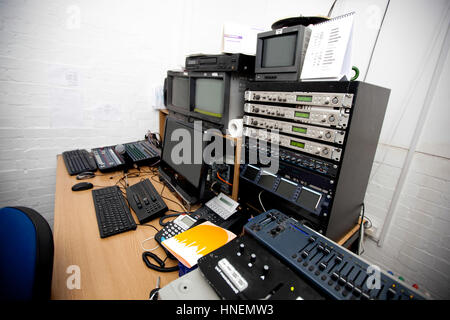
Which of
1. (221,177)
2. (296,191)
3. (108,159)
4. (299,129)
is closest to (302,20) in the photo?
(299,129)

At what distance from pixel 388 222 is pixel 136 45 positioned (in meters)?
2.36

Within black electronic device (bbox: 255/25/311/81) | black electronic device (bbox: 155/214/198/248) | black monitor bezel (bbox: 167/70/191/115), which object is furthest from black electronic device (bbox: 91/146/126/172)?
black electronic device (bbox: 255/25/311/81)

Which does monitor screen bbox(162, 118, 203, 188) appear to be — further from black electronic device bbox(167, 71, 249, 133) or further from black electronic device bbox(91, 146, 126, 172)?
black electronic device bbox(91, 146, 126, 172)

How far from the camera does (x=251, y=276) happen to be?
589 millimetres

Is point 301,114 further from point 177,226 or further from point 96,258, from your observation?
point 96,258

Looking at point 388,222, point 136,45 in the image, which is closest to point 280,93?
point 388,222

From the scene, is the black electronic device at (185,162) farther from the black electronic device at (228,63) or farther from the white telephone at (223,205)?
the black electronic device at (228,63)

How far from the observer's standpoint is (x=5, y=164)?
166cm

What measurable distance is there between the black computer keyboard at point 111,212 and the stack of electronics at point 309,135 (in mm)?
684

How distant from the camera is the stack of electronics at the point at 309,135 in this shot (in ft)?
2.60

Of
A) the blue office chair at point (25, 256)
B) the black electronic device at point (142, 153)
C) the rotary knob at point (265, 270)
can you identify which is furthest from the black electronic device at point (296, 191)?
the black electronic device at point (142, 153)

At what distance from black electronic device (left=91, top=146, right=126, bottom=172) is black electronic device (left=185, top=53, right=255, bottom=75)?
97 cm
